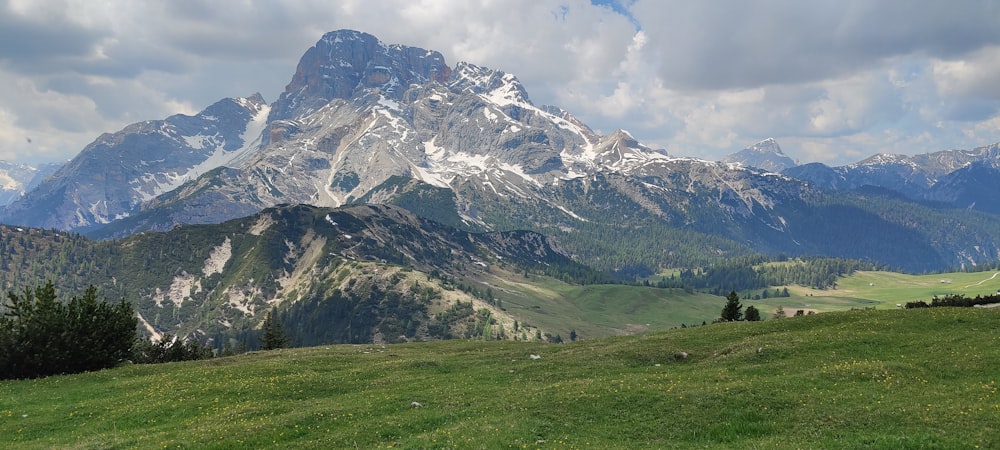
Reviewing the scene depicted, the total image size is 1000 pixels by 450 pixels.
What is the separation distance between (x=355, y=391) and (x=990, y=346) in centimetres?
4702

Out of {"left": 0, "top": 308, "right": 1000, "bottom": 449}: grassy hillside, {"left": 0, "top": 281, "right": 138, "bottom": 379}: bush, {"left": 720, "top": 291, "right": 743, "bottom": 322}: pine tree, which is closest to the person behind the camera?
{"left": 0, "top": 308, "right": 1000, "bottom": 449}: grassy hillside

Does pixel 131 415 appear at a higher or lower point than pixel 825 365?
lower

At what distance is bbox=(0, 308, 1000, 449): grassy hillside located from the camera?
2978 cm

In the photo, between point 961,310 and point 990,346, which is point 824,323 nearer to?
point 961,310

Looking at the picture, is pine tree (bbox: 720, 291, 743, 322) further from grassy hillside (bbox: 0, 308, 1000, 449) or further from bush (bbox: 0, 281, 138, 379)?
bush (bbox: 0, 281, 138, 379)

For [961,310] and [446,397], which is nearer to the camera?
[446,397]

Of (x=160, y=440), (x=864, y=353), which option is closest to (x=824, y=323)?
(x=864, y=353)

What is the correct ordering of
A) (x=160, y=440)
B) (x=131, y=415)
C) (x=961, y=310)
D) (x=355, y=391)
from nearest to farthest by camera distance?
(x=160, y=440) → (x=131, y=415) → (x=355, y=391) → (x=961, y=310)

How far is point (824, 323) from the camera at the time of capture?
58.8m

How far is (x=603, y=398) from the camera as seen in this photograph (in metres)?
36.8

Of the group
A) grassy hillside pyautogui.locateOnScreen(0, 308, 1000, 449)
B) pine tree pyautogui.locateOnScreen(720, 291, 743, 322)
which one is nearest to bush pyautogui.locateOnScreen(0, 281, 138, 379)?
grassy hillside pyautogui.locateOnScreen(0, 308, 1000, 449)

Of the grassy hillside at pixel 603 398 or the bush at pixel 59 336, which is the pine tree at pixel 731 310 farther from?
the bush at pixel 59 336

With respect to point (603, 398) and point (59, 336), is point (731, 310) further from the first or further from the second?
point (59, 336)

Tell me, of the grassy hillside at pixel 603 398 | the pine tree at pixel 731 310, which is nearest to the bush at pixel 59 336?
the grassy hillside at pixel 603 398
